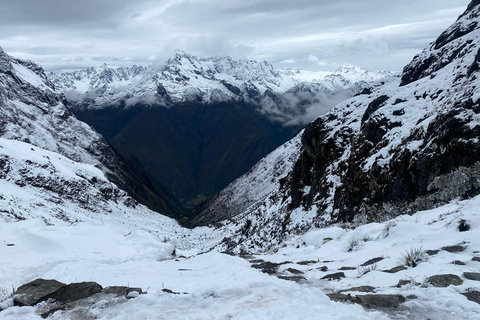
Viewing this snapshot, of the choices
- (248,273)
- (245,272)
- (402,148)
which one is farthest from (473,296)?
(402,148)

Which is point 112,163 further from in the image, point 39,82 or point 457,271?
point 457,271

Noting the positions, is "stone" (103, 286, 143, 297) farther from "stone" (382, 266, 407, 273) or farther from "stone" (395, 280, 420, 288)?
"stone" (382, 266, 407, 273)

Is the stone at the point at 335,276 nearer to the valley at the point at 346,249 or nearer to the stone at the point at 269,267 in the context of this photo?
the valley at the point at 346,249

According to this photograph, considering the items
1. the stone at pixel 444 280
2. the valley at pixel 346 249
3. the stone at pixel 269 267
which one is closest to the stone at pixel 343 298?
the valley at pixel 346 249

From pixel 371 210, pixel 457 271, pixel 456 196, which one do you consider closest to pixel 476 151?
pixel 456 196

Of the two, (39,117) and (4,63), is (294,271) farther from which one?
(4,63)

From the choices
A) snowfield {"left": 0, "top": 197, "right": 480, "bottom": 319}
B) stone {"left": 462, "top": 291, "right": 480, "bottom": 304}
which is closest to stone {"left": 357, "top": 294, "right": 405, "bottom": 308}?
snowfield {"left": 0, "top": 197, "right": 480, "bottom": 319}
